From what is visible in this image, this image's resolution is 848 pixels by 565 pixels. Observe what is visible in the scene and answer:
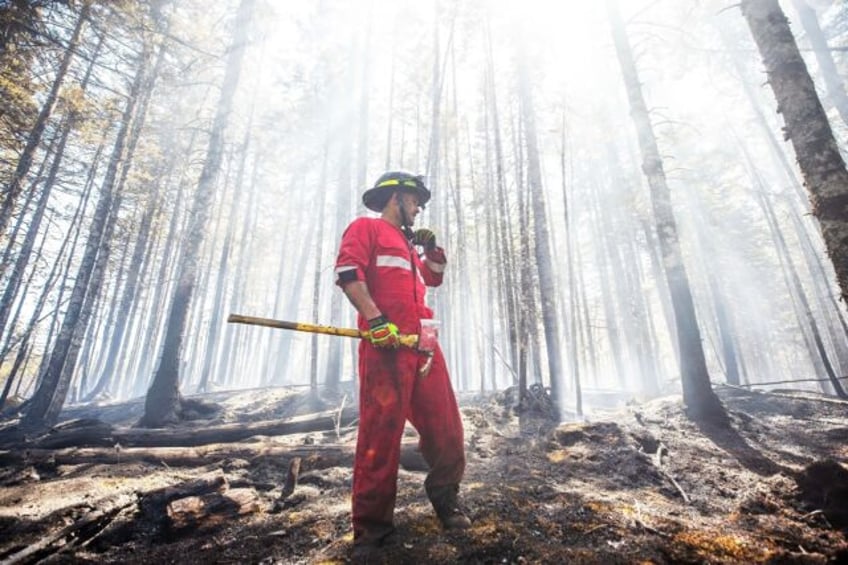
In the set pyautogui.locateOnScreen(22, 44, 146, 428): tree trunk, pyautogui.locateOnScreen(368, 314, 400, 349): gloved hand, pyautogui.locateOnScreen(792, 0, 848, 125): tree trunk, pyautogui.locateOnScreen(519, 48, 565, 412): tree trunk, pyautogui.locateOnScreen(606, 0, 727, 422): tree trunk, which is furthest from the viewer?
pyautogui.locateOnScreen(792, 0, 848, 125): tree trunk

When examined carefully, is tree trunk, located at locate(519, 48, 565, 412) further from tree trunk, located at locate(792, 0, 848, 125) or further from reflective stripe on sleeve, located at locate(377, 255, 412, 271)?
tree trunk, located at locate(792, 0, 848, 125)

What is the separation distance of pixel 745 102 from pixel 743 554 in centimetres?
2318

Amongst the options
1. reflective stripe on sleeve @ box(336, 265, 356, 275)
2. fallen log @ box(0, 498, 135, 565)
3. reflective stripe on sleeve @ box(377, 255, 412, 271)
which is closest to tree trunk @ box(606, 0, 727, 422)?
reflective stripe on sleeve @ box(377, 255, 412, 271)

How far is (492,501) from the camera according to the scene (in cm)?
367

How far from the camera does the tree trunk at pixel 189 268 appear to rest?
8.70m

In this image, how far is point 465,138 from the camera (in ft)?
55.1

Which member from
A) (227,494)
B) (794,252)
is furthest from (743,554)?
(794,252)

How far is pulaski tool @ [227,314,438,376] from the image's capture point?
2969 millimetres

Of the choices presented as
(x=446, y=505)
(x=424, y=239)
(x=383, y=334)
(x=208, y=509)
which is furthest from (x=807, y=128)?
(x=208, y=509)

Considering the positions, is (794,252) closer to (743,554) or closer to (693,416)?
(693,416)

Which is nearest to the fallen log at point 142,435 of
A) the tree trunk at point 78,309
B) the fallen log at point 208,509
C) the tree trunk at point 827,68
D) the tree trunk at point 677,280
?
the tree trunk at point 78,309

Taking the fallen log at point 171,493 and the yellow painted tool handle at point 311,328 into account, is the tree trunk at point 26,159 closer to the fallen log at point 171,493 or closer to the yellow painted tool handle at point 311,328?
the fallen log at point 171,493

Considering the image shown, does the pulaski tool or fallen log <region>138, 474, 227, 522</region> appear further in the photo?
fallen log <region>138, 474, 227, 522</region>

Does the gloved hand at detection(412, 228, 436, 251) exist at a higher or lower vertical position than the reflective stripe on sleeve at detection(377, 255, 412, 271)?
higher
